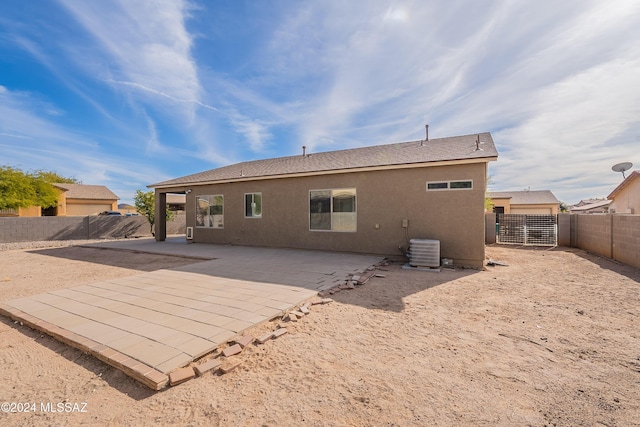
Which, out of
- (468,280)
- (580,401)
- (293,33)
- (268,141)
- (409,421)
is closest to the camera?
(409,421)

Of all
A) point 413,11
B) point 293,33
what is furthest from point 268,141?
point 413,11

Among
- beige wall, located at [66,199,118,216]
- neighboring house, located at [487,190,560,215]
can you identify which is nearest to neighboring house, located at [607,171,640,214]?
neighboring house, located at [487,190,560,215]

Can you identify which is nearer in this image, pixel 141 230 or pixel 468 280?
pixel 468 280

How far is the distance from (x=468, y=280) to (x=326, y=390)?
15.9 feet

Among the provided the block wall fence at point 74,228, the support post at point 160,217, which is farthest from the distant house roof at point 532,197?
the block wall fence at point 74,228

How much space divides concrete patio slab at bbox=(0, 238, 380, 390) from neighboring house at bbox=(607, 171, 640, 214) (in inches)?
760

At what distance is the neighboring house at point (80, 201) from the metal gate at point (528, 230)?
36.6 m

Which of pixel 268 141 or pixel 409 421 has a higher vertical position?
pixel 268 141

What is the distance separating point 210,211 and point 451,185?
9.60 meters

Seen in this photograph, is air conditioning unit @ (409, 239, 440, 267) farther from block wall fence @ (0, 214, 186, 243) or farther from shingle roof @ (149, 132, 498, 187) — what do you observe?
block wall fence @ (0, 214, 186, 243)

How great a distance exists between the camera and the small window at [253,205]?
10.5 meters

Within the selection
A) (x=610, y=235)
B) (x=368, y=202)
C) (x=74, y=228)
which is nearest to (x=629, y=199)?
(x=610, y=235)

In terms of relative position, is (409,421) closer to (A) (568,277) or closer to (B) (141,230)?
(A) (568,277)

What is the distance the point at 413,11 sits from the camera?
6.55 m
